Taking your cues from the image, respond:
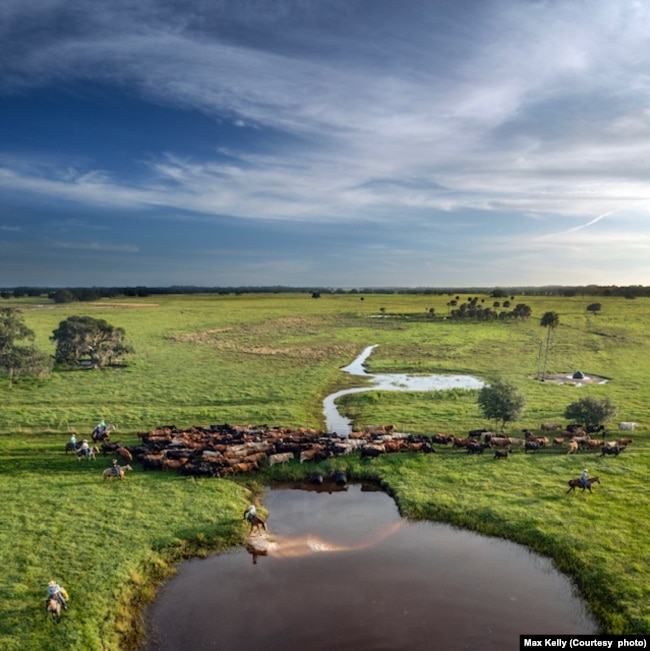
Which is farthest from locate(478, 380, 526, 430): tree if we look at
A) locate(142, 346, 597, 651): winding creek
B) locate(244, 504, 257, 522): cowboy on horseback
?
locate(244, 504, 257, 522): cowboy on horseback

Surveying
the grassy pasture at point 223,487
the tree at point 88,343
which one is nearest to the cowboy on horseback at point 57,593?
the grassy pasture at point 223,487

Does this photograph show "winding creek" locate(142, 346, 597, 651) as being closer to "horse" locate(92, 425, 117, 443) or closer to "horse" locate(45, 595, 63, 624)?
"horse" locate(45, 595, 63, 624)

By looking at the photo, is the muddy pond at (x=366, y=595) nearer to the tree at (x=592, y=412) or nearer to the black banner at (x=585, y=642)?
the black banner at (x=585, y=642)

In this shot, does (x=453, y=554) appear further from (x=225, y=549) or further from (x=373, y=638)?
(x=225, y=549)

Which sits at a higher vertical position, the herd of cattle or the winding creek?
the herd of cattle

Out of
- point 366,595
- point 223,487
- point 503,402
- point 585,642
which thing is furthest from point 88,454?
point 503,402

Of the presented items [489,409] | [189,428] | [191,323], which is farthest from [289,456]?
[191,323]
